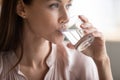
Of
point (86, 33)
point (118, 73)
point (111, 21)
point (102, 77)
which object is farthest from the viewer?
point (111, 21)

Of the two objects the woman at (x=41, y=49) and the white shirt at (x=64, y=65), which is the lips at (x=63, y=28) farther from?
the white shirt at (x=64, y=65)

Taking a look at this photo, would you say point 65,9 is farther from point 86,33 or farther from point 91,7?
point 91,7

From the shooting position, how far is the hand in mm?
920

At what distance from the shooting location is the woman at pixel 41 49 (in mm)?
985

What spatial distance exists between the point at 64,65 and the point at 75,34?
0.84 feet

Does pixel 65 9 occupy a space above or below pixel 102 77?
above

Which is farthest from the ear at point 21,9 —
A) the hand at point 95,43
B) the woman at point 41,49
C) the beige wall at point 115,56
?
the beige wall at point 115,56

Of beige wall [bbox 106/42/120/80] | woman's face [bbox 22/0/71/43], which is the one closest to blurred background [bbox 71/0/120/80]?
beige wall [bbox 106/42/120/80]

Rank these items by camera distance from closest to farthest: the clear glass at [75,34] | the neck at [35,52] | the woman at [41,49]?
the clear glass at [75,34] → the woman at [41,49] → the neck at [35,52]

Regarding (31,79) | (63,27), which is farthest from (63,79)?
(63,27)

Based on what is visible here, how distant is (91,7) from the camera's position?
1452mm

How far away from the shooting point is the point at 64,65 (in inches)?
43.6

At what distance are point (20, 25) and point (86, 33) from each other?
1.04ft

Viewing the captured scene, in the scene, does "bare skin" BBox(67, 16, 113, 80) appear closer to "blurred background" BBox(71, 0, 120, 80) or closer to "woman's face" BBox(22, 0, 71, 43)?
"woman's face" BBox(22, 0, 71, 43)
